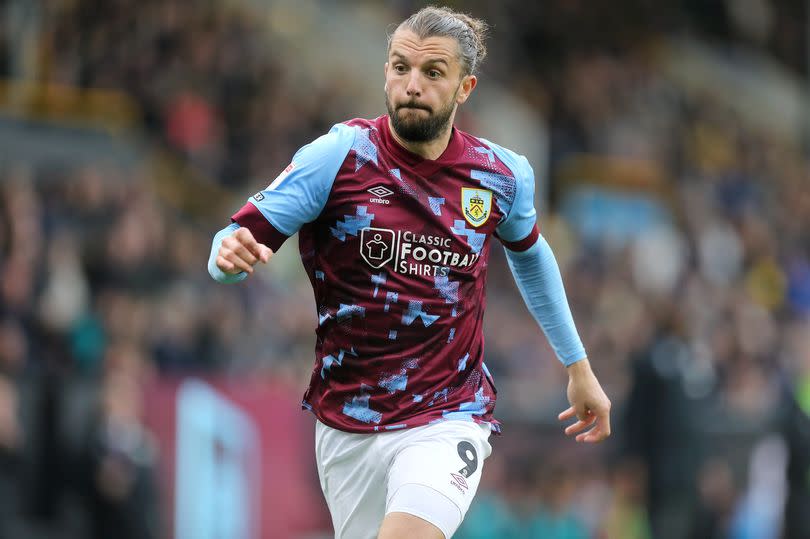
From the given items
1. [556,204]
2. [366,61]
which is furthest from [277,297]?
[556,204]

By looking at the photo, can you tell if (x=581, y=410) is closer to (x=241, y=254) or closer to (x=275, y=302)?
(x=241, y=254)

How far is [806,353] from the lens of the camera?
13.6 m

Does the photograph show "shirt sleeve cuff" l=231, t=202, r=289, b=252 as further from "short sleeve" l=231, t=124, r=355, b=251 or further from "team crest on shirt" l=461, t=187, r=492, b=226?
"team crest on shirt" l=461, t=187, r=492, b=226

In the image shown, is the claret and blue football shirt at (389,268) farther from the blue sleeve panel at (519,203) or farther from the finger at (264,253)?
the finger at (264,253)

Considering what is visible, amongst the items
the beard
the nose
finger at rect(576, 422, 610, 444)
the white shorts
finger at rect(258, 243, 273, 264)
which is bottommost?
the white shorts

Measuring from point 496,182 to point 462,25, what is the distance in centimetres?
64

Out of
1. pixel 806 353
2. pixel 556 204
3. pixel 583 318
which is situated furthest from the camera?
pixel 556 204

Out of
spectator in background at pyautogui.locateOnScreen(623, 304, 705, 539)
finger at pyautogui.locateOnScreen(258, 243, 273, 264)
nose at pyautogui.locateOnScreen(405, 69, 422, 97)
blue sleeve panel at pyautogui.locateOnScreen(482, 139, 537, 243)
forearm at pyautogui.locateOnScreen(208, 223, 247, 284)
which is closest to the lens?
finger at pyautogui.locateOnScreen(258, 243, 273, 264)

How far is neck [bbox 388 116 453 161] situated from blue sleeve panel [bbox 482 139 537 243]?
0.23m

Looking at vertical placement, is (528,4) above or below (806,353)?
above

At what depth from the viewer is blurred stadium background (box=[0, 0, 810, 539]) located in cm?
944

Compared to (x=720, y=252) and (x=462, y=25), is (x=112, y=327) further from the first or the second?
(x=720, y=252)

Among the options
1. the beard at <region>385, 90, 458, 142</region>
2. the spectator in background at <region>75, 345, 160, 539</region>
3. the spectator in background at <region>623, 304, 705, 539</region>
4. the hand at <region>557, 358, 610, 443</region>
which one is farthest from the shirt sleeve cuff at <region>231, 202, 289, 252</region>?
the spectator in background at <region>623, 304, 705, 539</region>

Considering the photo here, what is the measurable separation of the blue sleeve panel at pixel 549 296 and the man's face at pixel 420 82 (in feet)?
2.71
